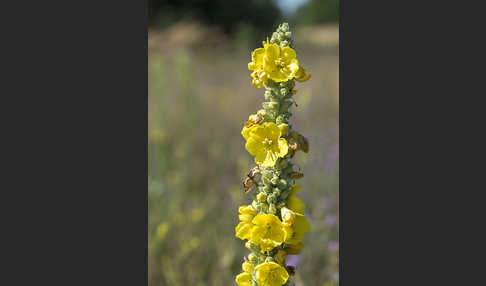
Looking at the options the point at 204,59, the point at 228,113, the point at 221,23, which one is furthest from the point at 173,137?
the point at 221,23

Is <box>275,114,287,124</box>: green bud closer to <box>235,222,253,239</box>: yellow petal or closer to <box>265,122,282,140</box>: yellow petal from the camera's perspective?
<box>265,122,282,140</box>: yellow petal

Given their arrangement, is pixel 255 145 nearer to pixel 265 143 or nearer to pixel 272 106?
pixel 265 143

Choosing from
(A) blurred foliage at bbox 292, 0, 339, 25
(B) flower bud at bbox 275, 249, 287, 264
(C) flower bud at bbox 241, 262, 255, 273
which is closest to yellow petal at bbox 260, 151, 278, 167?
(B) flower bud at bbox 275, 249, 287, 264

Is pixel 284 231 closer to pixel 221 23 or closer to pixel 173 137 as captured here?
pixel 173 137

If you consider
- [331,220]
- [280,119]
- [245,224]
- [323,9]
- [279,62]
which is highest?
[323,9]

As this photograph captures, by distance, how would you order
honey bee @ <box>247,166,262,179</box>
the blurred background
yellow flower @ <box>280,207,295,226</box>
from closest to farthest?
yellow flower @ <box>280,207,295,226</box> < honey bee @ <box>247,166,262,179</box> < the blurred background

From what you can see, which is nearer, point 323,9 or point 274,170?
point 274,170

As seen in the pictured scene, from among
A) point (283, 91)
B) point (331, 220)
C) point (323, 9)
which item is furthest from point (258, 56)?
point (323, 9)

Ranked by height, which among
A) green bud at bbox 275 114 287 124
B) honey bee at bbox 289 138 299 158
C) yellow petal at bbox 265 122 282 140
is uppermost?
green bud at bbox 275 114 287 124
